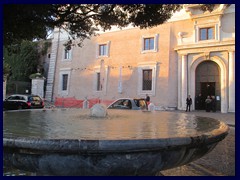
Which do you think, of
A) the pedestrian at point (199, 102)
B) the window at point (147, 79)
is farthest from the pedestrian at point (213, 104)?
the window at point (147, 79)

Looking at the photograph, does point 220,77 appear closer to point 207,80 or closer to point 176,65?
point 207,80

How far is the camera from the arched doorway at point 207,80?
48.6 ft

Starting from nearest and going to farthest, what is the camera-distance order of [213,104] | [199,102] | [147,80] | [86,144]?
[86,144], [147,80], [213,104], [199,102]

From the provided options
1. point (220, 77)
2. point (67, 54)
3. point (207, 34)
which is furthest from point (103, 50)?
point (220, 77)

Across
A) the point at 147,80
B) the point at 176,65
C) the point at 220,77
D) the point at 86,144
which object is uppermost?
the point at 176,65

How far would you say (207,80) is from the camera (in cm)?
1527

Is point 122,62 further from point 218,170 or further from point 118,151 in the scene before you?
point 118,151

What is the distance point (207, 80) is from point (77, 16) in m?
12.9

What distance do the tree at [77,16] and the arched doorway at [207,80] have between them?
11799 millimetres

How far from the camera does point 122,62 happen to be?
10.3m

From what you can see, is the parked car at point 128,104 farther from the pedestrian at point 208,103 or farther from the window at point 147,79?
the pedestrian at point 208,103

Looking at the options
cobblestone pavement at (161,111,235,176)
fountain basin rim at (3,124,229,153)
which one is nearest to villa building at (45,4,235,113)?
cobblestone pavement at (161,111,235,176)

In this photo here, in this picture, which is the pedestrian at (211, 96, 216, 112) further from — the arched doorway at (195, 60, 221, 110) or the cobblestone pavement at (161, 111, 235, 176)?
the cobblestone pavement at (161, 111, 235, 176)

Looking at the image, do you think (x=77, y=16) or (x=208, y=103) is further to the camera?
(x=208, y=103)
